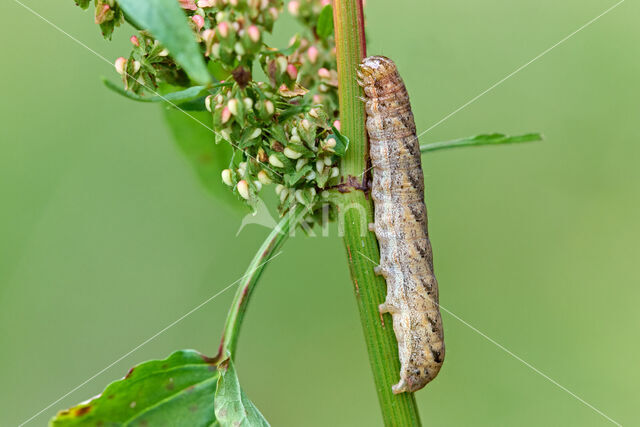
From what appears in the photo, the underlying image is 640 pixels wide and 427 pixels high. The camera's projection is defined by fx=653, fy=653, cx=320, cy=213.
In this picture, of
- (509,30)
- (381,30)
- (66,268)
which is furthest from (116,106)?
(509,30)

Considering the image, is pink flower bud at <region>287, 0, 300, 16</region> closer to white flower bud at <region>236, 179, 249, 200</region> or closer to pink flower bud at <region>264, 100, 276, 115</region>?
pink flower bud at <region>264, 100, 276, 115</region>

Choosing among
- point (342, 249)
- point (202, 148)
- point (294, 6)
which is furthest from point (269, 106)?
point (342, 249)

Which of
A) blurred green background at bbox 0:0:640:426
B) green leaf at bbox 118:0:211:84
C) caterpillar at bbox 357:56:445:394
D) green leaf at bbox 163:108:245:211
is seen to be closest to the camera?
green leaf at bbox 118:0:211:84

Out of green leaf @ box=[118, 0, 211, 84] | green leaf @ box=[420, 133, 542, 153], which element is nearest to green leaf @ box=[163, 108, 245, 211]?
green leaf @ box=[420, 133, 542, 153]

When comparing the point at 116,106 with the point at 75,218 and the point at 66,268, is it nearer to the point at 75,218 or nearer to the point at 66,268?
the point at 75,218

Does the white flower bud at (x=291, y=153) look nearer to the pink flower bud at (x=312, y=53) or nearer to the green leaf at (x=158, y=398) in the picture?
the pink flower bud at (x=312, y=53)
